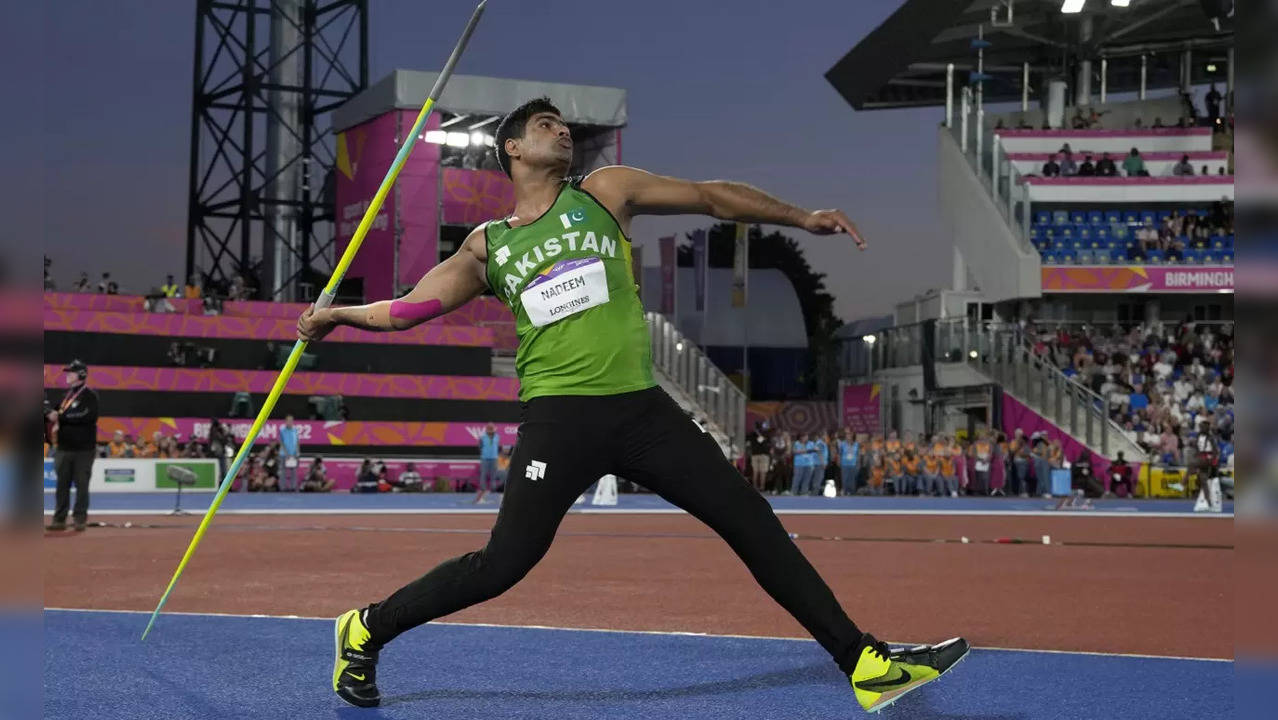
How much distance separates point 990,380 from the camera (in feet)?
118

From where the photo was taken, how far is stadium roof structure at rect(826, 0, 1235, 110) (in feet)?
144

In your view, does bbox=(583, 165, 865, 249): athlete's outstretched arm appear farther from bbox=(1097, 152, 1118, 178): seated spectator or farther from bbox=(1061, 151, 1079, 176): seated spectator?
bbox=(1097, 152, 1118, 178): seated spectator

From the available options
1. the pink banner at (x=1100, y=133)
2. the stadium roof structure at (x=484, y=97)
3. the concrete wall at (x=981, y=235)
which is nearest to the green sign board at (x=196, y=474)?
the stadium roof structure at (x=484, y=97)

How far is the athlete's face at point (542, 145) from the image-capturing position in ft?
16.4

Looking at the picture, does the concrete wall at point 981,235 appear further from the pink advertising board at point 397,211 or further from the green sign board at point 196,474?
the green sign board at point 196,474

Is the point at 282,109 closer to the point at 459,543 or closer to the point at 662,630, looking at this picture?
the point at 459,543

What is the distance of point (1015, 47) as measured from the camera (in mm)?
47812

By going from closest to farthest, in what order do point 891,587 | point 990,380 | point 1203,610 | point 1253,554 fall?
point 1253,554 → point 1203,610 → point 891,587 → point 990,380

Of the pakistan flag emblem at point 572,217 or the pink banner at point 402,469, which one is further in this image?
the pink banner at point 402,469

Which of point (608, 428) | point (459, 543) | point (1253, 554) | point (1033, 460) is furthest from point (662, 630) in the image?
point (1033, 460)

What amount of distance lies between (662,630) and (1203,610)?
13.8ft

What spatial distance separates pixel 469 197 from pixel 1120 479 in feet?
80.3

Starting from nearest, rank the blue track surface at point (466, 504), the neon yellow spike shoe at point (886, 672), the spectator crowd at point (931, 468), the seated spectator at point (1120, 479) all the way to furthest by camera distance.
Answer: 1. the neon yellow spike shoe at point (886, 672)
2. the blue track surface at point (466, 504)
3. the spectator crowd at point (931, 468)
4. the seated spectator at point (1120, 479)

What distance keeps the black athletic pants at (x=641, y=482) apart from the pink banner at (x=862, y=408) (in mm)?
36953
